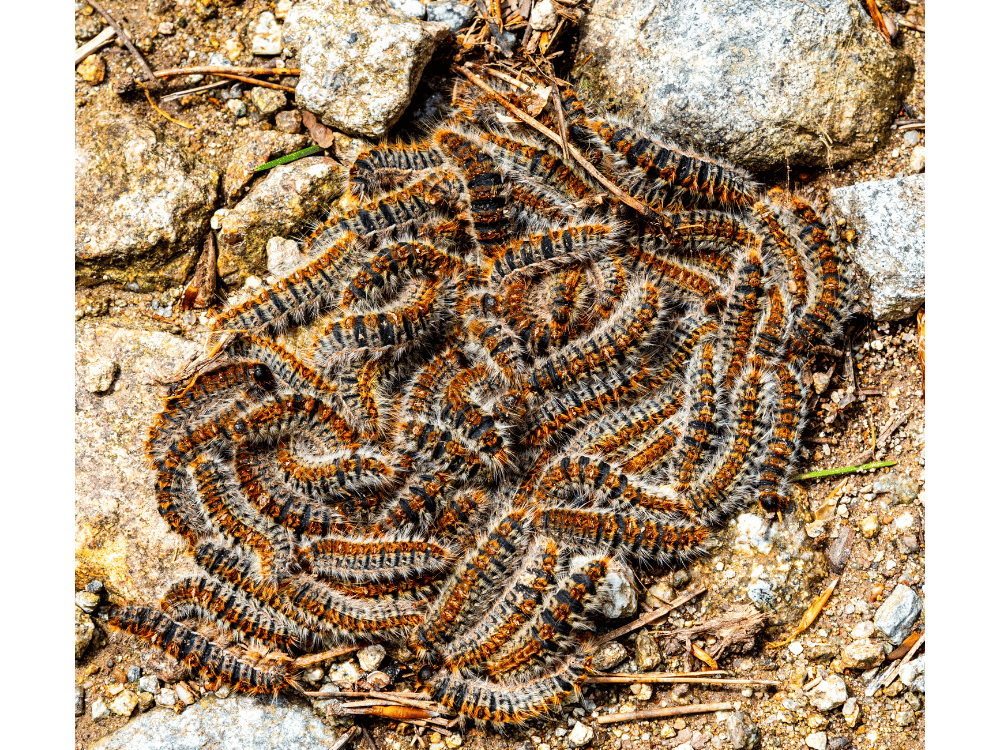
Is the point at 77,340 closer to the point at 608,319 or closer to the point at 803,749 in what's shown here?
the point at 608,319

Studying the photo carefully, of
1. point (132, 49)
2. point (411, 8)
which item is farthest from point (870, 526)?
point (132, 49)

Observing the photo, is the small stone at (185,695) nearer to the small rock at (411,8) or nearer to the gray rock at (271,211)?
the gray rock at (271,211)

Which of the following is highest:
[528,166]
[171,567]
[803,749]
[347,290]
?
[528,166]

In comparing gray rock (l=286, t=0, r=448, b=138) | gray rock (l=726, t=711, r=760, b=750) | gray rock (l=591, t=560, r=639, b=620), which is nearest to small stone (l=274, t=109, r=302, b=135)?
gray rock (l=286, t=0, r=448, b=138)

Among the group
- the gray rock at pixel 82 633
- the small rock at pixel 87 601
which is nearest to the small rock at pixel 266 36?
the small rock at pixel 87 601

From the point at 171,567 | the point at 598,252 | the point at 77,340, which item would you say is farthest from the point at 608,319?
the point at 77,340
